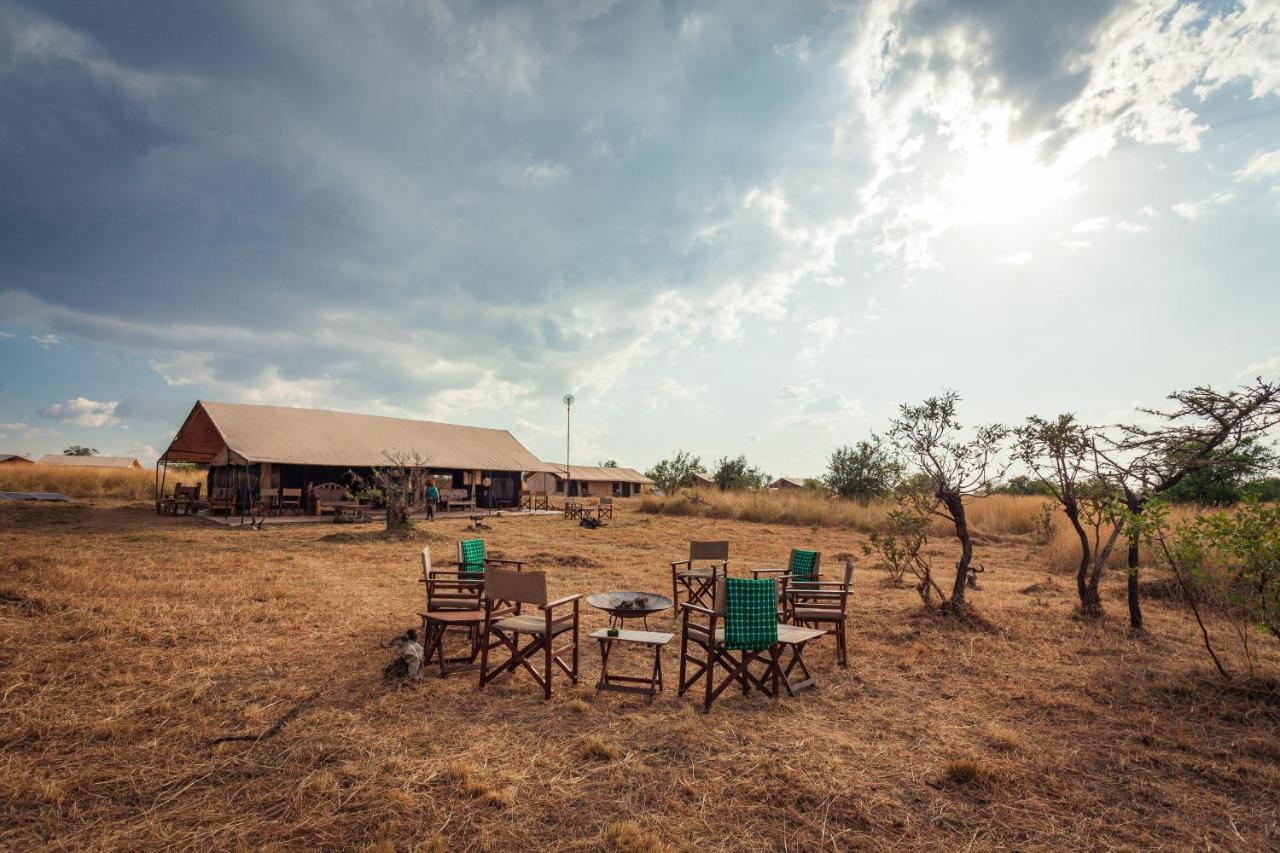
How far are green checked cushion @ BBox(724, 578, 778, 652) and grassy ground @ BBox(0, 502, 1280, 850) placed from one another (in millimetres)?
612

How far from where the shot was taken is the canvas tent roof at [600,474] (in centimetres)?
5959

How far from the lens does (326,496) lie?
23188mm

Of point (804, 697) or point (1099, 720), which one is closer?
point (1099, 720)

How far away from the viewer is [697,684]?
19.7ft

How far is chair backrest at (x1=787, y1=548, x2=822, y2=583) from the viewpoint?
7.84m

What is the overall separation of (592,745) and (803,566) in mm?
4998

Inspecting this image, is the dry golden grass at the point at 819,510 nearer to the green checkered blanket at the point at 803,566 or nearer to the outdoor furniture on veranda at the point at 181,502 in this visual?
the green checkered blanket at the point at 803,566

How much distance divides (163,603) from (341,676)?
3844 mm

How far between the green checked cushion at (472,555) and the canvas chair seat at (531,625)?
1.90 m

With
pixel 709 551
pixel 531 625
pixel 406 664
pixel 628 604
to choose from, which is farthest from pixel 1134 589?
pixel 406 664

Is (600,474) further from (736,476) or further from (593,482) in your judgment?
(736,476)

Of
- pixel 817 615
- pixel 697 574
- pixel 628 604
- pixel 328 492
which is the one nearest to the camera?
pixel 628 604

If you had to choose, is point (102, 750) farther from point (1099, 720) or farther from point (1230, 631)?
point (1230, 631)

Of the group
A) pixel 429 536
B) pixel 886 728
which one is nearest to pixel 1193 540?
pixel 886 728
